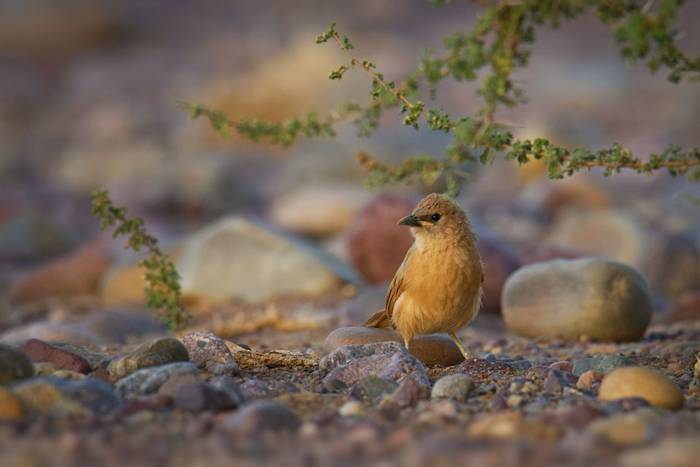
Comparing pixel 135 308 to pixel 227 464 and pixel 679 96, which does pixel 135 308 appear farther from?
pixel 679 96

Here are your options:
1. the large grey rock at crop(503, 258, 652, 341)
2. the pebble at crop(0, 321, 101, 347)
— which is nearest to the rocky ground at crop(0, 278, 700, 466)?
the large grey rock at crop(503, 258, 652, 341)

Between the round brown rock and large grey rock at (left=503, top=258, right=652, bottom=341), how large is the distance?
8.33 feet

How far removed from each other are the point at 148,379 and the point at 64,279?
686 centimetres

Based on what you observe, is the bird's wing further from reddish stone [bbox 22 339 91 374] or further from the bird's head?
reddish stone [bbox 22 339 91 374]

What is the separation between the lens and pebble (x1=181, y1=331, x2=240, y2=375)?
507 centimetres

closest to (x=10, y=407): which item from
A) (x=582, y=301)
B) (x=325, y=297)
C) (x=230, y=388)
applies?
(x=230, y=388)

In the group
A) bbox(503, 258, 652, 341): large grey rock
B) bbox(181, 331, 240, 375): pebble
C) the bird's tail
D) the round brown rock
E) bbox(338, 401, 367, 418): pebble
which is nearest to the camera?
bbox(338, 401, 367, 418): pebble

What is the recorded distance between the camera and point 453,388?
4633mm

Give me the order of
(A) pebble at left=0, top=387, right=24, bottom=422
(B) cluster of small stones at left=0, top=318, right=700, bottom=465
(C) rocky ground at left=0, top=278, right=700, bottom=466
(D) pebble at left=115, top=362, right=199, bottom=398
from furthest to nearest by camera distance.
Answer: (D) pebble at left=115, top=362, right=199, bottom=398
(A) pebble at left=0, top=387, right=24, bottom=422
(B) cluster of small stones at left=0, top=318, right=700, bottom=465
(C) rocky ground at left=0, top=278, right=700, bottom=466

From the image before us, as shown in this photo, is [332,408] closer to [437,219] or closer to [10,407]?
[10,407]

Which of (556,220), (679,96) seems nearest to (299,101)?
(679,96)

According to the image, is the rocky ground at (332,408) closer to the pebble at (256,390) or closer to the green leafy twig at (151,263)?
the pebble at (256,390)

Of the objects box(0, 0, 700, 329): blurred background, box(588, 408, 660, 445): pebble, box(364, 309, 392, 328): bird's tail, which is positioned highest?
box(0, 0, 700, 329): blurred background

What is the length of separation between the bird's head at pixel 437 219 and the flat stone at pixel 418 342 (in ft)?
2.01
